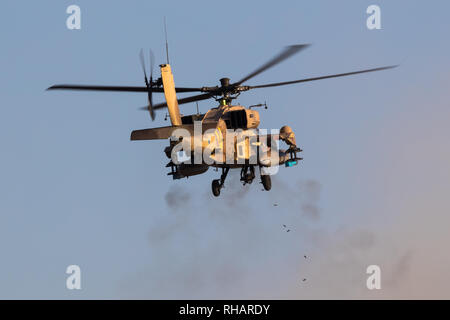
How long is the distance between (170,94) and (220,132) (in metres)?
3.73

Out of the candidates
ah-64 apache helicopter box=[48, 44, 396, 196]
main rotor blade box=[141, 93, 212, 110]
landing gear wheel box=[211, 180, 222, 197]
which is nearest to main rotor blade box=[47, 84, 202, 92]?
ah-64 apache helicopter box=[48, 44, 396, 196]

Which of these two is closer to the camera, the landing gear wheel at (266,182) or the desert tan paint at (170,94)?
the desert tan paint at (170,94)

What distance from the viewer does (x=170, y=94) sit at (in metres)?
44.3

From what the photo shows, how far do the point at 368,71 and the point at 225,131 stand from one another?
8934 millimetres

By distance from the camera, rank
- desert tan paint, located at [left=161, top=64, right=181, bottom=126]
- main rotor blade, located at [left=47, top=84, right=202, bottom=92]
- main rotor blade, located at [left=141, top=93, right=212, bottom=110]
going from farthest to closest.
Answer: main rotor blade, located at [left=141, top=93, right=212, bottom=110], desert tan paint, located at [left=161, top=64, right=181, bottom=126], main rotor blade, located at [left=47, top=84, right=202, bottom=92]

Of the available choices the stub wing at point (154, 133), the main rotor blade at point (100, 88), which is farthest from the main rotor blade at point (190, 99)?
the stub wing at point (154, 133)

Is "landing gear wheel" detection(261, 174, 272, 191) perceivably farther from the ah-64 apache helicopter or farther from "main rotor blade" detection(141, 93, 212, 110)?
"main rotor blade" detection(141, 93, 212, 110)

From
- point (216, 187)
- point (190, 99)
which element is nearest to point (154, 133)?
point (190, 99)

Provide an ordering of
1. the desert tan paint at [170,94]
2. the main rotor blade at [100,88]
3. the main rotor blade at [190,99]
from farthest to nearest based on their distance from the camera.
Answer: the main rotor blade at [190,99] → the desert tan paint at [170,94] → the main rotor blade at [100,88]

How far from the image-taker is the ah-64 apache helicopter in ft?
140

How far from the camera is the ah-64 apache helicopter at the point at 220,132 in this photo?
42594 millimetres

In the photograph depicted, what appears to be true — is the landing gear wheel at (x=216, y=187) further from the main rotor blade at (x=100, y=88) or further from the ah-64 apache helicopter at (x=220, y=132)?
the main rotor blade at (x=100, y=88)

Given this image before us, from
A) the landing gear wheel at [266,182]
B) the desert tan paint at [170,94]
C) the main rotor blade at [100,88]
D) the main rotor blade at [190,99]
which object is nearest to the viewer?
the main rotor blade at [100,88]
